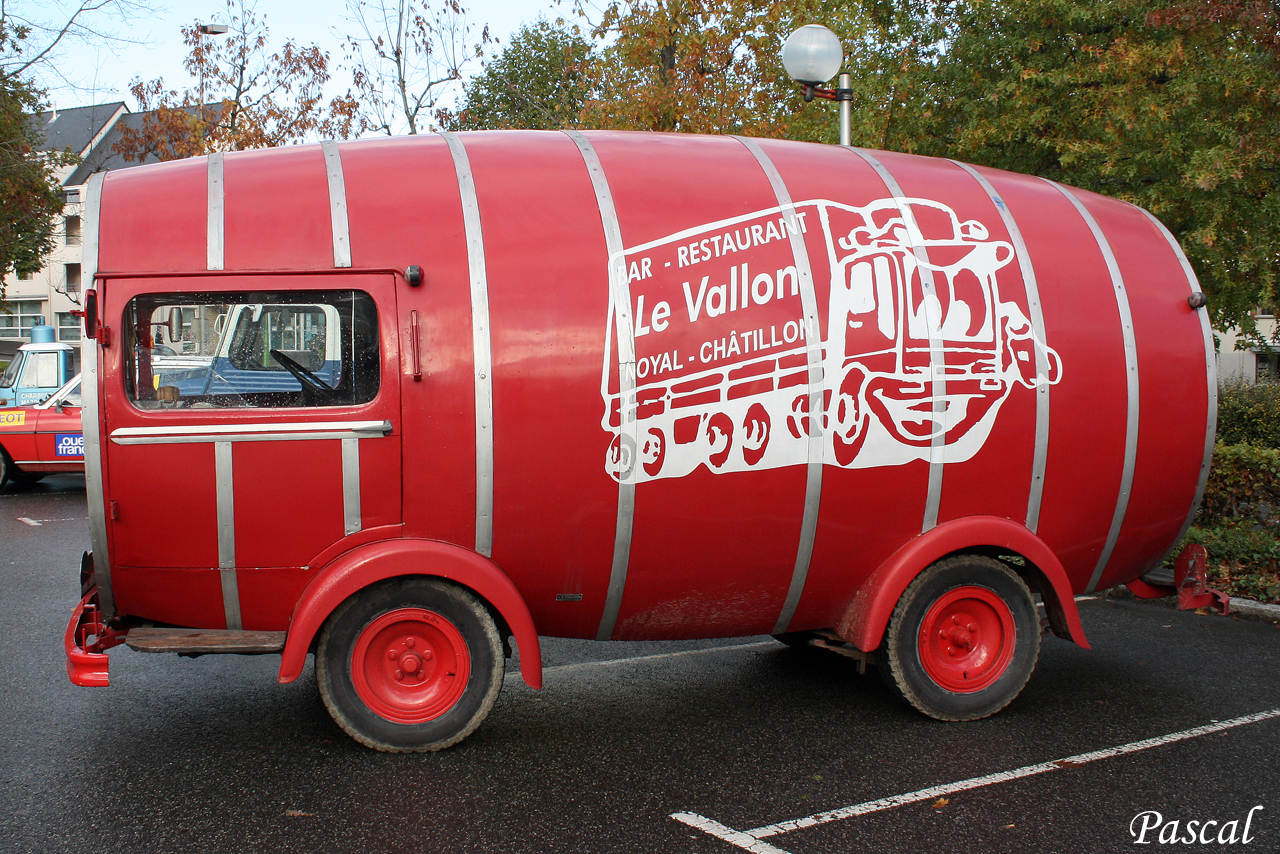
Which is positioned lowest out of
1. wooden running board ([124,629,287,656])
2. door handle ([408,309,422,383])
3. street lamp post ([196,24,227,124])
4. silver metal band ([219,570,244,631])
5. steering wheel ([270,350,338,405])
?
wooden running board ([124,629,287,656])

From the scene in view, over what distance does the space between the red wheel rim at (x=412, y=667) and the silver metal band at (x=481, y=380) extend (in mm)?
450

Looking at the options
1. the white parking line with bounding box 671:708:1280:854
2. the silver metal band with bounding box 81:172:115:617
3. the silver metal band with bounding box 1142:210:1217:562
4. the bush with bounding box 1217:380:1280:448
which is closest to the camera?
the white parking line with bounding box 671:708:1280:854

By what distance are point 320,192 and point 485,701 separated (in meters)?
2.44

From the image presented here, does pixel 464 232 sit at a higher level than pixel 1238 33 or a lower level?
lower

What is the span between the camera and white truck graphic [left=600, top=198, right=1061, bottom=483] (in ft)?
15.6

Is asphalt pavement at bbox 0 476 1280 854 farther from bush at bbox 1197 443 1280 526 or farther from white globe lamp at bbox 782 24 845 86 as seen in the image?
white globe lamp at bbox 782 24 845 86

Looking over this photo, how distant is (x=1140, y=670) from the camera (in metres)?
6.18

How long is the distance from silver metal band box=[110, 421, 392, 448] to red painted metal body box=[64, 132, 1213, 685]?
0.02 m

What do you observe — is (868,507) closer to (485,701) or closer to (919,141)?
(485,701)

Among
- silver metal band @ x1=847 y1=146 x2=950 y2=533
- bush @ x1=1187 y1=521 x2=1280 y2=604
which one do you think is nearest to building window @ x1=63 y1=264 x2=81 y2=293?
bush @ x1=1187 y1=521 x2=1280 y2=604

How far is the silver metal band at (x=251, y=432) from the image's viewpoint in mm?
4430

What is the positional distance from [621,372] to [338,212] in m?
1.46

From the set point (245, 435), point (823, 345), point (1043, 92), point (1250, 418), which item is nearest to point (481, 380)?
point (245, 435)

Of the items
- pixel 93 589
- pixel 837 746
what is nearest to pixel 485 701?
pixel 837 746
